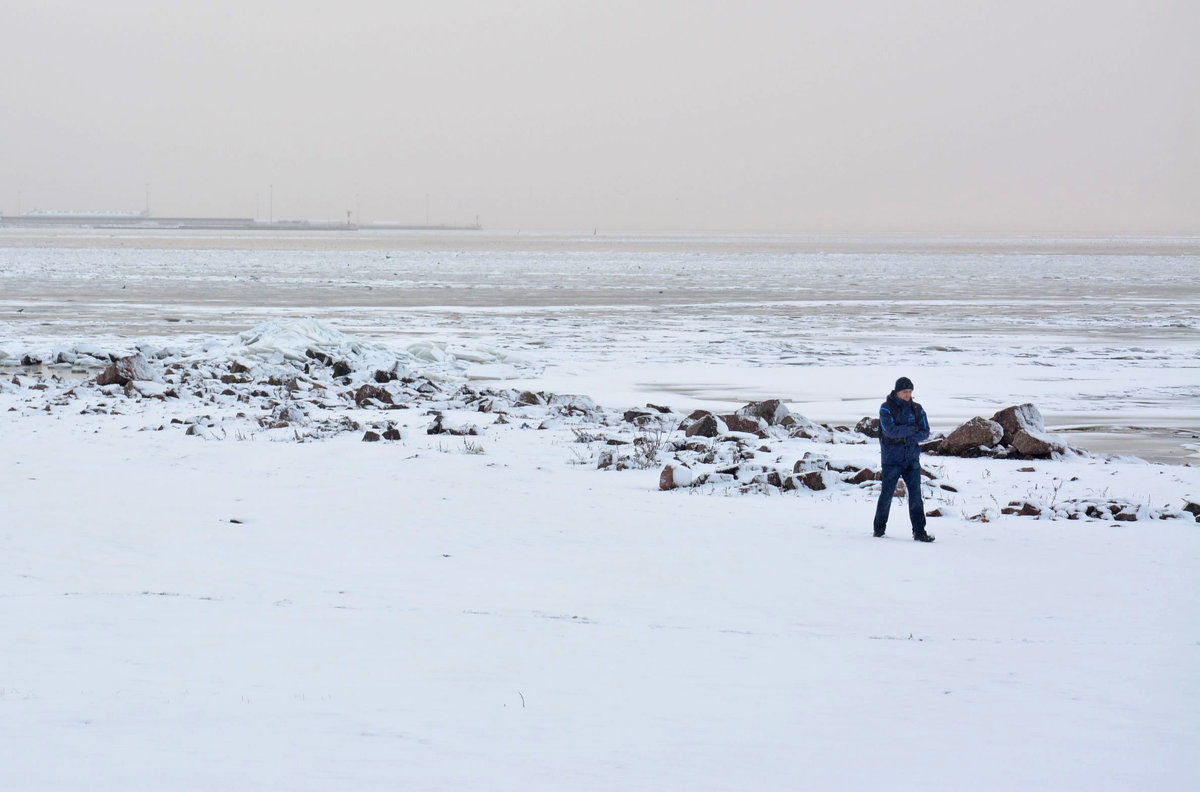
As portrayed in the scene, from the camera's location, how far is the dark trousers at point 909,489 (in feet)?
29.8

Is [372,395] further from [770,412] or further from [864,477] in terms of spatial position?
[864,477]

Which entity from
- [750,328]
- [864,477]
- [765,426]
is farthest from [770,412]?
[750,328]

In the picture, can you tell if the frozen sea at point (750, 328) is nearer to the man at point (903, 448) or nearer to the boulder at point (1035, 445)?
the boulder at point (1035, 445)

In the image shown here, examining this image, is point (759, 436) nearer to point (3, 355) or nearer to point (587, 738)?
point (587, 738)

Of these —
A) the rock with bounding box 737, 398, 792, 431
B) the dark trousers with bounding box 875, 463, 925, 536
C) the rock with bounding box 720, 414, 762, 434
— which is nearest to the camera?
the dark trousers with bounding box 875, 463, 925, 536

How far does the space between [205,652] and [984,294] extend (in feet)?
133

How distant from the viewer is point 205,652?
6191 millimetres

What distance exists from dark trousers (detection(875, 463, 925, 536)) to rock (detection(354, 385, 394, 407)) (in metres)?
8.71

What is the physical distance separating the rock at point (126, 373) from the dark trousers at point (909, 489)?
1197 centimetres

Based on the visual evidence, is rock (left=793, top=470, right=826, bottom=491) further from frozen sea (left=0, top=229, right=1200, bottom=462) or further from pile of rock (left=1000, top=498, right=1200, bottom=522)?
frozen sea (left=0, top=229, right=1200, bottom=462)

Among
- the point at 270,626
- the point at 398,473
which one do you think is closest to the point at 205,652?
the point at 270,626

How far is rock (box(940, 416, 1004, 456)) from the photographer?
12859mm

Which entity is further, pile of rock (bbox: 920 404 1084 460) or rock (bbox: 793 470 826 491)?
pile of rock (bbox: 920 404 1084 460)

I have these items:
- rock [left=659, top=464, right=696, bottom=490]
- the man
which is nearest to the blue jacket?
the man
